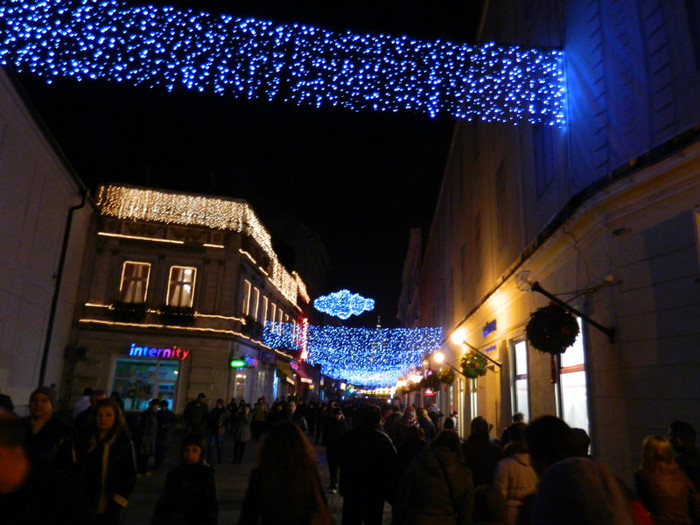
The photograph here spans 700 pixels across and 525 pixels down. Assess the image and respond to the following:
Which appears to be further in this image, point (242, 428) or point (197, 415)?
point (242, 428)

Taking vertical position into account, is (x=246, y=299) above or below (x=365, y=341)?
above

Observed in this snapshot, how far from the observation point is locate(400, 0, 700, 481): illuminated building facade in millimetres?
6039

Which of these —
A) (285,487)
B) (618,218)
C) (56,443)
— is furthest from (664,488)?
(56,443)

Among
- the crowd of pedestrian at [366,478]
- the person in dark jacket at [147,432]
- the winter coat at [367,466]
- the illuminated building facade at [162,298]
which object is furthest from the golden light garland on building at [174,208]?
the winter coat at [367,466]

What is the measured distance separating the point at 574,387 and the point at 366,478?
460cm

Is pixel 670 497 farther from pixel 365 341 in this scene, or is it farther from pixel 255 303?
pixel 255 303

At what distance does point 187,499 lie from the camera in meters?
3.92

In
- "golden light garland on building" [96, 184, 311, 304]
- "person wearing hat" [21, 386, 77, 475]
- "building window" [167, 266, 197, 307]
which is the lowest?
"person wearing hat" [21, 386, 77, 475]

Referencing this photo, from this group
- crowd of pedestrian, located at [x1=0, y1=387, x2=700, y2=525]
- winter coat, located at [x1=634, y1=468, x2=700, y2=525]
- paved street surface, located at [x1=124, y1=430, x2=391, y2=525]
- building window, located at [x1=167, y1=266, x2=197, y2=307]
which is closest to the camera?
crowd of pedestrian, located at [x1=0, y1=387, x2=700, y2=525]

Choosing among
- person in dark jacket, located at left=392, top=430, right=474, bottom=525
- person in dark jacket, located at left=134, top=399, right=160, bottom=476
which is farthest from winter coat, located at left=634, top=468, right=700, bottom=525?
person in dark jacket, located at left=134, top=399, right=160, bottom=476

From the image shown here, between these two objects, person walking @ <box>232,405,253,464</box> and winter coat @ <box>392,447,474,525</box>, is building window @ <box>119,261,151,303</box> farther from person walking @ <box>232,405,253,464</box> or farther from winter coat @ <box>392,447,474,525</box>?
winter coat @ <box>392,447,474,525</box>

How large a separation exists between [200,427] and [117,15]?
10.1 metres

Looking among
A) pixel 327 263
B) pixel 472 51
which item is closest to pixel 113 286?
pixel 472 51

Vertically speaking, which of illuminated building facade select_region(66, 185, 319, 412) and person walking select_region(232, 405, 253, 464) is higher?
illuminated building facade select_region(66, 185, 319, 412)
